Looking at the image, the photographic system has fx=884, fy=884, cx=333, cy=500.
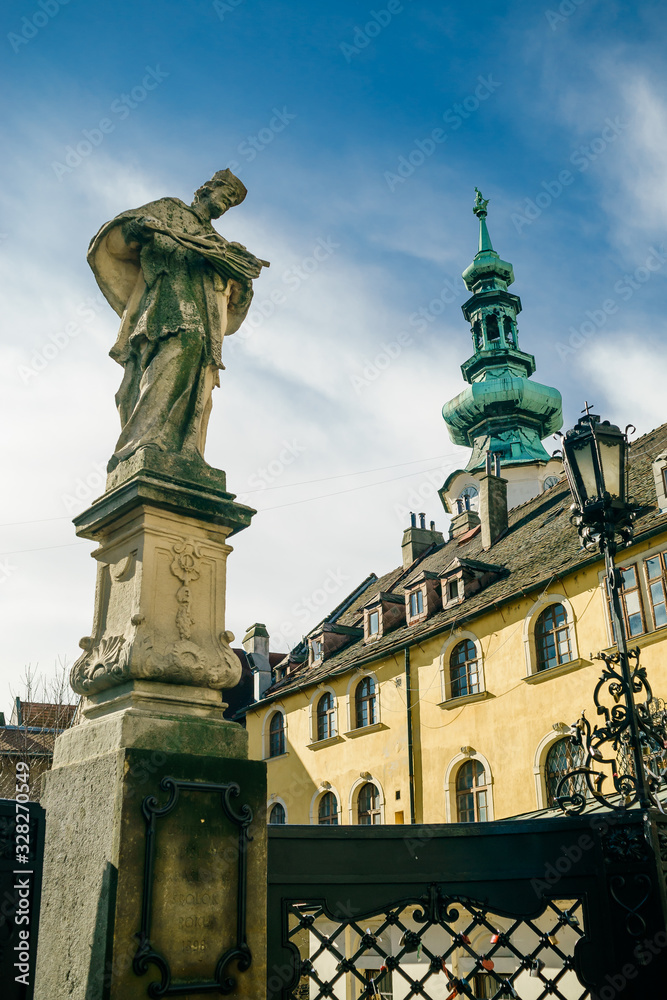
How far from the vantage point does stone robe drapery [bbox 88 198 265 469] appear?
4047mm

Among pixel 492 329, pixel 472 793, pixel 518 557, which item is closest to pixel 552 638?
A: pixel 518 557

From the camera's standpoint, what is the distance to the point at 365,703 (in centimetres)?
2414

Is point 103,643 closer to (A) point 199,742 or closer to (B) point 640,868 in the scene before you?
(A) point 199,742

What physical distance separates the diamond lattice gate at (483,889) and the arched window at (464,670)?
17.2 metres

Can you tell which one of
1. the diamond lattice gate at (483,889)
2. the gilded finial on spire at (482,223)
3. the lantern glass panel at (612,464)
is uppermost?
the gilded finial on spire at (482,223)

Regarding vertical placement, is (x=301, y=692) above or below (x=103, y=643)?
above

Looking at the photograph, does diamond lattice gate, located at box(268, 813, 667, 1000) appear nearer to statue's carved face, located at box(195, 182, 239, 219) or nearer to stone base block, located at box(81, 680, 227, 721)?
stone base block, located at box(81, 680, 227, 721)

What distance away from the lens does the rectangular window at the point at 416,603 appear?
2421 centimetres

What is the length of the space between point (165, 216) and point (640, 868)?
3.63 meters

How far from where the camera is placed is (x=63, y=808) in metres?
3.40

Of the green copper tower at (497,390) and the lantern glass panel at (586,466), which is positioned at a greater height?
the green copper tower at (497,390)

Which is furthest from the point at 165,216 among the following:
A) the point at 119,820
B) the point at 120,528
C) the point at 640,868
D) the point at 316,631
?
the point at 316,631

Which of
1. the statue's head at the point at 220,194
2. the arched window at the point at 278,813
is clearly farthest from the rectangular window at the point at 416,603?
the statue's head at the point at 220,194

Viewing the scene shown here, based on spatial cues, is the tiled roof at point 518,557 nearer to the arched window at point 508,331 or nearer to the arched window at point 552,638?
the arched window at point 552,638
